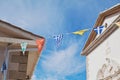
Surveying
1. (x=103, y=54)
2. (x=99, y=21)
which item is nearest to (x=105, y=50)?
(x=103, y=54)

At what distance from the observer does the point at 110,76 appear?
2130cm

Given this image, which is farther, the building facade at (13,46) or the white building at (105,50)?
the white building at (105,50)

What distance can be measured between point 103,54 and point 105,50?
0.52m

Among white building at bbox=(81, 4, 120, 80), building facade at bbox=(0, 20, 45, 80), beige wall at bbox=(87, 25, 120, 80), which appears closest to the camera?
building facade at bbox=(0, 20, 45, 80)

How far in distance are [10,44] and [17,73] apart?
3.00ft

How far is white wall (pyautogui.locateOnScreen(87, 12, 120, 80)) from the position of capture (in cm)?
2149

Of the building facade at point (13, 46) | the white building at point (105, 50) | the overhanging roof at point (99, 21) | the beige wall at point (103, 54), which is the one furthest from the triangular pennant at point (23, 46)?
the overhanging roof at point (99, 21)

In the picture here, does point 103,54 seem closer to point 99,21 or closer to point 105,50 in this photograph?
point 105,50

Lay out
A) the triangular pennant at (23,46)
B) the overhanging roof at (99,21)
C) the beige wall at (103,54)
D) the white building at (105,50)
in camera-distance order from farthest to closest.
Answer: the overhanging roof at (99,21) → the beige wall at (103,54) → the white building at (105,50) → the triangular pennant at (23,46)

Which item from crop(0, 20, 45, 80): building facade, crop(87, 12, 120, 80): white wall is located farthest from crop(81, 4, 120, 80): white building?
crop(0, 20, 45, 80): building facade

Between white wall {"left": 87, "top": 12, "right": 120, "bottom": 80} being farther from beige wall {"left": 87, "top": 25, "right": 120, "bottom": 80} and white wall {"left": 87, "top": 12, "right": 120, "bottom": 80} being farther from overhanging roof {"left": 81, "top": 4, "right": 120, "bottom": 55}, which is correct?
overhanging roof {"left": 81, "top": 4, "right": 120, "bottom": 55}

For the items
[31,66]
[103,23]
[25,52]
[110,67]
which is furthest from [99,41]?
[25,52]

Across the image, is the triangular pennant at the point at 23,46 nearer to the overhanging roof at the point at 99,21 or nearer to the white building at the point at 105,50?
the white building at the point at 105,50

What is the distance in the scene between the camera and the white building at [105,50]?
838 inches
